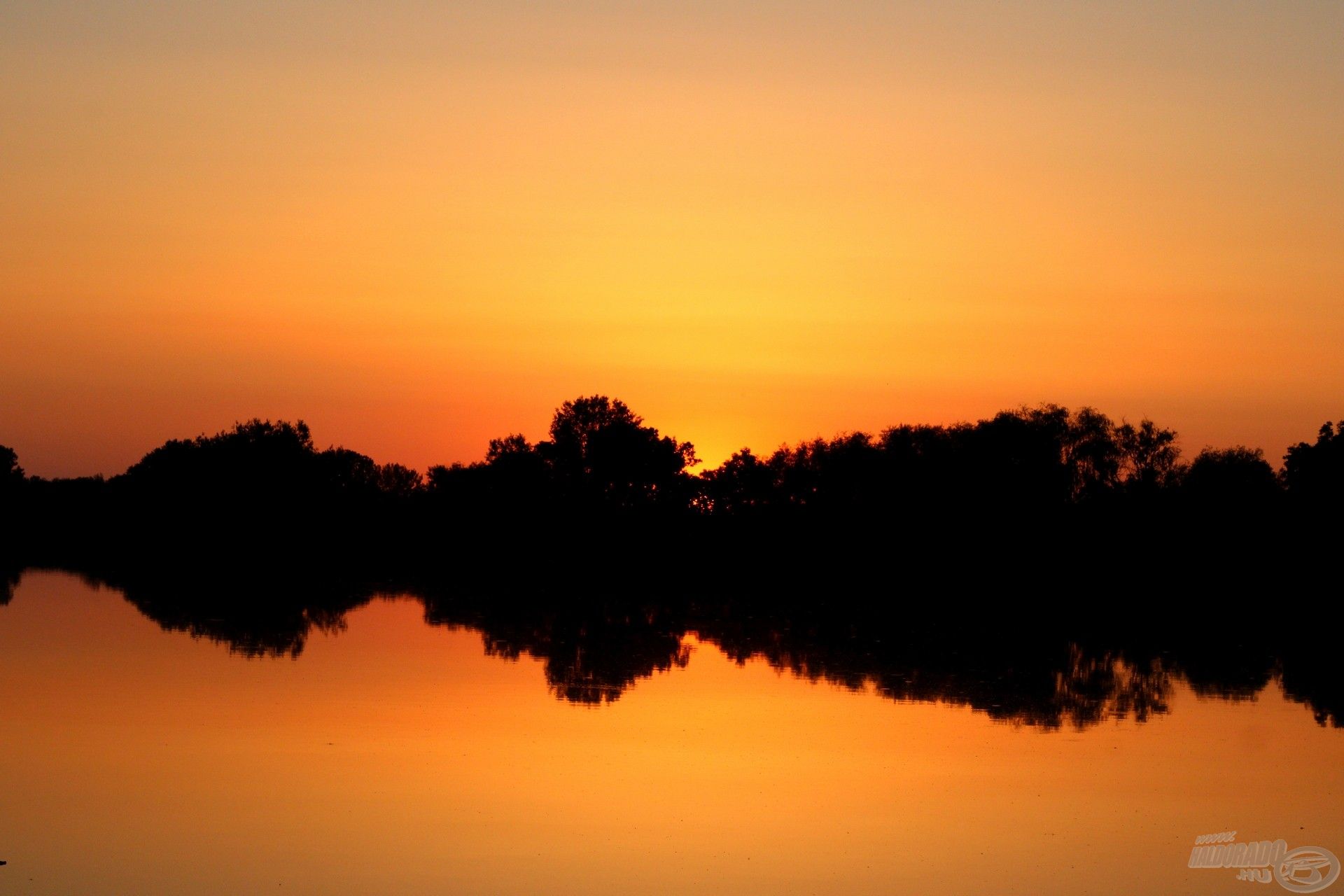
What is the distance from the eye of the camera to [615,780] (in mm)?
15648

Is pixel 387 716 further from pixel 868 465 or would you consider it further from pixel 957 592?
pixel 868 465

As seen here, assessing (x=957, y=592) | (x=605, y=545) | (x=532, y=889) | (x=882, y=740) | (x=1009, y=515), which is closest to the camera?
(x=532, y=889)

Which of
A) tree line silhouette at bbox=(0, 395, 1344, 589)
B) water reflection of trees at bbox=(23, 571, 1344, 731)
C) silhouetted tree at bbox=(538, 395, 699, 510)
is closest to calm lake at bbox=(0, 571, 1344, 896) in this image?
water reflection of trees at bbox=(23, 571, 1344, 731)

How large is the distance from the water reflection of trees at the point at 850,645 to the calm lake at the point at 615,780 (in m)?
0.41

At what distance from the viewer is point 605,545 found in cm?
8450

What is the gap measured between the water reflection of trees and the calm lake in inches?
16.2

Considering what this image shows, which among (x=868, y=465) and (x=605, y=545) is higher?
(x=868, y=465)

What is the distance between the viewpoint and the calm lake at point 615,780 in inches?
478

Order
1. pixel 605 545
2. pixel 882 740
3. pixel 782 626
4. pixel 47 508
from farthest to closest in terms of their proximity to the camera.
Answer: pixel 47 508 < pixel 605 545 < pixel 782 626 < pixel 882 740

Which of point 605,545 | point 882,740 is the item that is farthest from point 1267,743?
point 605,545

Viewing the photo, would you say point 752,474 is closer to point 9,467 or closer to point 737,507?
point 737,507

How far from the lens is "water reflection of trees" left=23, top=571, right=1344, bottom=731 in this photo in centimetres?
2455

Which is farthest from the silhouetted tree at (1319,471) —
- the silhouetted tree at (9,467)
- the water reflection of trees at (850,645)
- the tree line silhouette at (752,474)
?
the silhouetted tree at (9,467)

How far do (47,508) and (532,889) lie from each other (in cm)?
10880
